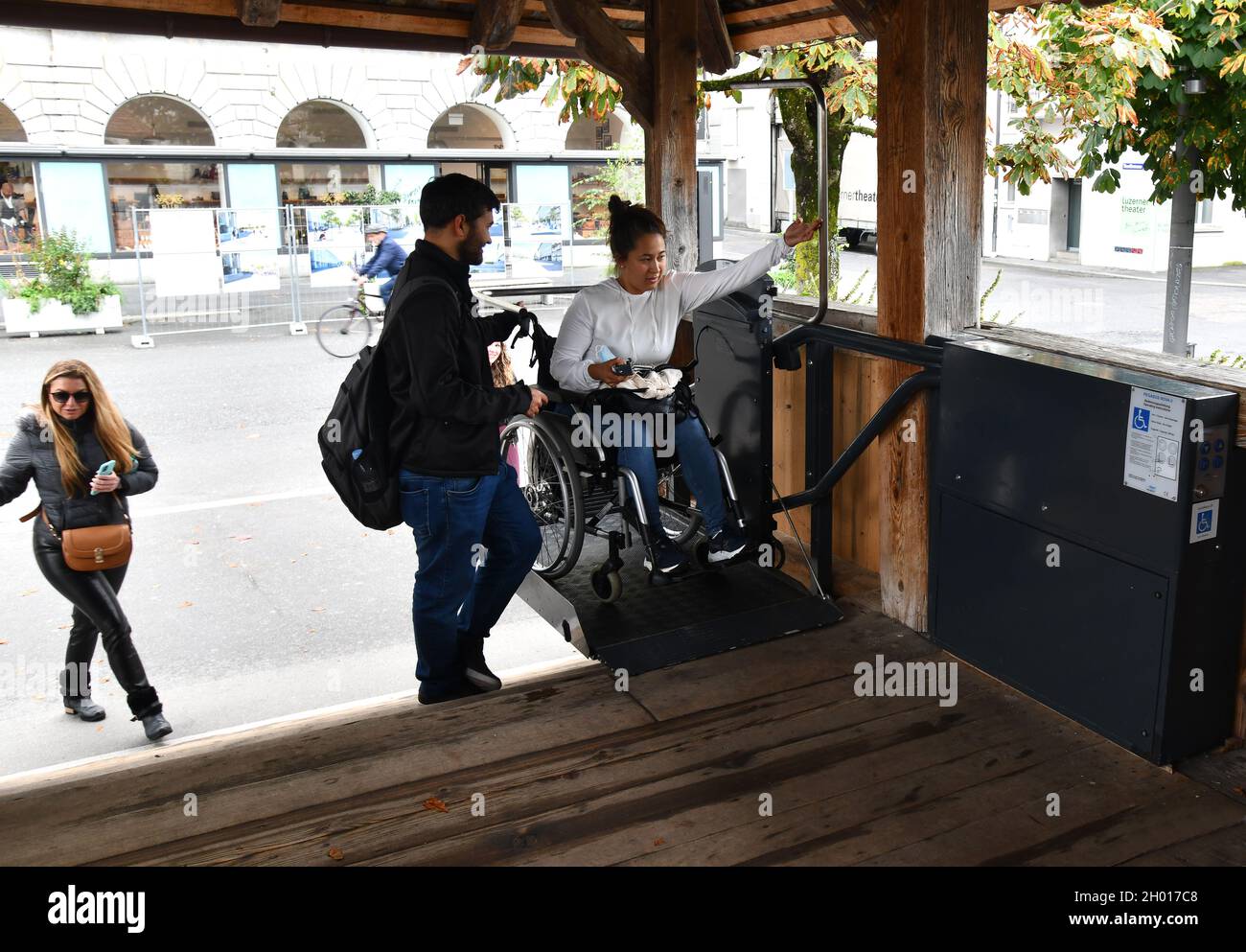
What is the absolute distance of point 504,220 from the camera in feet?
56.4

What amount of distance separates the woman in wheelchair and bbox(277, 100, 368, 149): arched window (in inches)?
839


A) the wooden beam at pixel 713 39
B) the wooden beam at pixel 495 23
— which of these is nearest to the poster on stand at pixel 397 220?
the wooden beam at pixel 495 23

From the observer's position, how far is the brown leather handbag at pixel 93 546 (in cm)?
473

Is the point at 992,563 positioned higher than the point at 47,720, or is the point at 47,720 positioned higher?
the point at 992,563

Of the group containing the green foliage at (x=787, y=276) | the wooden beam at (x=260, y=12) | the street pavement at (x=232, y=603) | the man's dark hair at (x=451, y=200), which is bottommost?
the street pavement at (x=232, y=603)

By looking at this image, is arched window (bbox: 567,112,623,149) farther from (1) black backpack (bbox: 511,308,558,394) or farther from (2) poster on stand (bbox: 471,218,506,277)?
(1) black backpack (bbox: 511,308,558,394)

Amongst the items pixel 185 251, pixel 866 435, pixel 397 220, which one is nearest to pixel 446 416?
pixel 866 435

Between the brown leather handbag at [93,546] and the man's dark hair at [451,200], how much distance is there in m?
2.27

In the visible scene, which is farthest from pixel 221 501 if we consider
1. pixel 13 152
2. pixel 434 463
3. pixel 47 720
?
pixel 13 152

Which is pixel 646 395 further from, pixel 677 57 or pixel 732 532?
pixel 677 57

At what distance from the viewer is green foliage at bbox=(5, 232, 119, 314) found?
51.6 feet

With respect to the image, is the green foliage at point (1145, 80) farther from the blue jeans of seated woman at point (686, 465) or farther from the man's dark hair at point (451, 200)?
the man's dark hair at point (451, 200)

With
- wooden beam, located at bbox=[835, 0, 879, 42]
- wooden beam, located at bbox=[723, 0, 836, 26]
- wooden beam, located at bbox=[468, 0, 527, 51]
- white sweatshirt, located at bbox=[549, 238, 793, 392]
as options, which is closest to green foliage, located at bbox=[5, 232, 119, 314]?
wooden beam, located at bbox=[468, 0, 527, 51]

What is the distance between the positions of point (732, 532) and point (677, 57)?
228cm
